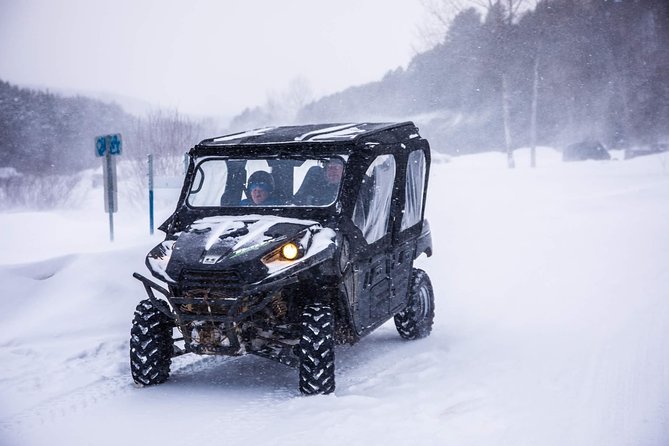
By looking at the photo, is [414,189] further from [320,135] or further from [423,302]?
[320,135]

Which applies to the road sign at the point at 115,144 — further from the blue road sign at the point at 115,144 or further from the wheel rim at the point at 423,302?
the wheel rim at the point at 423,302

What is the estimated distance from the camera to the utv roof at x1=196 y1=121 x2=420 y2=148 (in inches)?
254

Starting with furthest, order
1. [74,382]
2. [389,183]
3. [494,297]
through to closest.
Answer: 1. [494,297]
2. [389,183]
3. [74,382]

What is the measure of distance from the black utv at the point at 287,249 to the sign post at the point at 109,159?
5339 millimetres

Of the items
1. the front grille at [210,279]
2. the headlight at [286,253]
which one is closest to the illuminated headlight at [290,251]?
the headlight at [286,253]

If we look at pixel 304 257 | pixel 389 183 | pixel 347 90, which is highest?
pixel 347 90

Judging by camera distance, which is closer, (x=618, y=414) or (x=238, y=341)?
(x=618, y=414)

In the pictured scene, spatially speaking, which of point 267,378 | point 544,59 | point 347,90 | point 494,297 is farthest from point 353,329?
point 347,90

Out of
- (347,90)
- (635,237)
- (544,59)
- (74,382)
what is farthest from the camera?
(347,90)

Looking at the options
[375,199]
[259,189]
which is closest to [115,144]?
[259,189]

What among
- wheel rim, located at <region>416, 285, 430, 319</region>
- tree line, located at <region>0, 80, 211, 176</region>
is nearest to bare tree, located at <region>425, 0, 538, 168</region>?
tree line, located at <region>0, 80, 211, 176</region>

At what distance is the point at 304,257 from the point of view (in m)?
5.62

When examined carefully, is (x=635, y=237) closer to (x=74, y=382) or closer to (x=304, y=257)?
(x=304, y=257)

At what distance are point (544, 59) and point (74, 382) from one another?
36865mm
